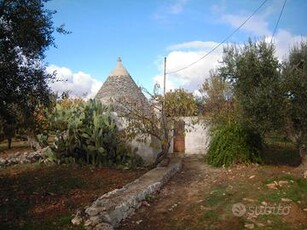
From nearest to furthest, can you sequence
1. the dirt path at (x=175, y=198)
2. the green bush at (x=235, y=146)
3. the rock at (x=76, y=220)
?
the rock at (x=76, y=220)
the dirt path at (x=175, y=198)
the green bush at (x=235, y=146)

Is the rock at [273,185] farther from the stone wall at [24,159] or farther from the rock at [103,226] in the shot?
the stone wall at [24,159]

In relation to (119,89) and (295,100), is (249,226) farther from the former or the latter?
(119,89)

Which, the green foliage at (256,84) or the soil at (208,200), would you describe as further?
the green foliage at (256,84)

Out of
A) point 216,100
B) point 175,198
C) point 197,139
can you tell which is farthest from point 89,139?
point 216,100

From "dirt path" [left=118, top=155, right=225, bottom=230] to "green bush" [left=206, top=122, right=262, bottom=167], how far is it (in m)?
0.65

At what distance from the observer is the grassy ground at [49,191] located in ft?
25.3

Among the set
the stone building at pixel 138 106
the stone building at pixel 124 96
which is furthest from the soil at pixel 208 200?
the stone building at pixel 124 96

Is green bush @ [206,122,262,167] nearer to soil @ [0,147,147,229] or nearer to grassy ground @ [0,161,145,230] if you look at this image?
soil @ [0,147,147,229]

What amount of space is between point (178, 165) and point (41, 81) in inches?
264

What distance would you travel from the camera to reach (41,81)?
9328 mm

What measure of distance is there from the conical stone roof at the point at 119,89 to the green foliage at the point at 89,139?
210 cm

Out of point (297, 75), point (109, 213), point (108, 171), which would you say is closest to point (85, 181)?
point (108, 171)

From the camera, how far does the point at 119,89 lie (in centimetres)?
1753

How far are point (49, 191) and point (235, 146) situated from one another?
7014 mm
